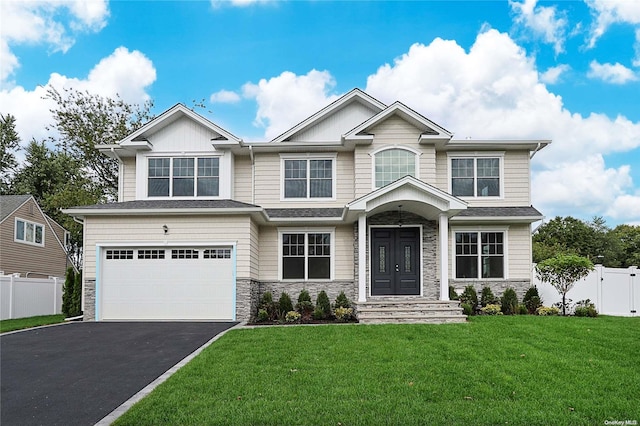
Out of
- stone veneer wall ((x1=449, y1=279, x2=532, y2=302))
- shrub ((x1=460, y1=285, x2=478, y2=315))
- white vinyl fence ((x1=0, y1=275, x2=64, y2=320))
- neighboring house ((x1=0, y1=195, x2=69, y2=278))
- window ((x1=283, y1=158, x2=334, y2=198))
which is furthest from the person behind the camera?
neighboring house ((x1=0, y1=195, x2=69, y2=278))

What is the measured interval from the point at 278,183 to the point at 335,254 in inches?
122

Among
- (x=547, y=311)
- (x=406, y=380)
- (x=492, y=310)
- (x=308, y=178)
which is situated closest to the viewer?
(x=406, y=380)

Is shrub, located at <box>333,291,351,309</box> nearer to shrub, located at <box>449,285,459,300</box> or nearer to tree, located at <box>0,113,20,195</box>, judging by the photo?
shrub, located at <box>449,285,459,300</box>

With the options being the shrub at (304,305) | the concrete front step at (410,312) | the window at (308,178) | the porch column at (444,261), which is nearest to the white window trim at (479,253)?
the porch column at (444,261)

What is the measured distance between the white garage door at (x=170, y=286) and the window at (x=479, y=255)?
750 centimetres

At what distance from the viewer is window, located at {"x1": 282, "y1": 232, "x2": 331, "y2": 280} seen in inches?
685

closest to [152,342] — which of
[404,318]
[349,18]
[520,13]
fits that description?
[404,318]

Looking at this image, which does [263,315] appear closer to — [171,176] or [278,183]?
[278,183]

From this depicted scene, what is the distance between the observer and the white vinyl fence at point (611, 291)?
17.0 meters

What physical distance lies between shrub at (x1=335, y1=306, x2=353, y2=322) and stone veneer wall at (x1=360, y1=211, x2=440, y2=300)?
5.75ft

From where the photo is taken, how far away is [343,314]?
15008 mm

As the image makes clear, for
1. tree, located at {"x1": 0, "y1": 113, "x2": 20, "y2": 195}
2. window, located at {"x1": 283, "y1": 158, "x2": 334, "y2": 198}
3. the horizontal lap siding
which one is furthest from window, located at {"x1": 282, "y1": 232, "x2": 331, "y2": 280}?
tree, located at {"x1": 0, "y1": 113, "x2": 20, "y2": 195}

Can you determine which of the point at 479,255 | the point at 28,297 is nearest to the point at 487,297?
the point at 479,255

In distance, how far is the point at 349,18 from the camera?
50.9 ft
